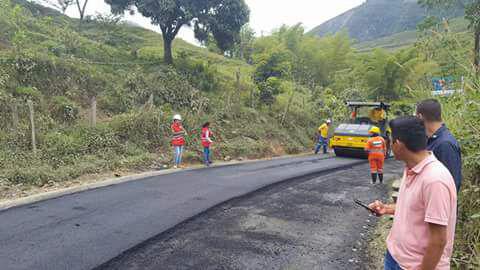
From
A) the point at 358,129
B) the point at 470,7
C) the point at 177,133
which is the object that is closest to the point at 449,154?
the point at 177,133

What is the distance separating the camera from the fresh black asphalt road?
3992 millimetres

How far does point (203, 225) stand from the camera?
5102 mm

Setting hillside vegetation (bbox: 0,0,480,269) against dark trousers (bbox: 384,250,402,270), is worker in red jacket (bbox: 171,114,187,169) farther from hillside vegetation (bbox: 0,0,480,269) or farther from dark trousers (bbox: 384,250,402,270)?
dark trousers (bbox: 384,250,402,270)

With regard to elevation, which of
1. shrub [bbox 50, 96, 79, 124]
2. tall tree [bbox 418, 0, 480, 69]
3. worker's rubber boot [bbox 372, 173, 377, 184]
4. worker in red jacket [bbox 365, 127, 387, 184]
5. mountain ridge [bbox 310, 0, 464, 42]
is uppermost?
mountain ridge [bbox 310, 0, 464, 42]

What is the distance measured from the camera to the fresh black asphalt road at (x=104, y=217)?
13.1 feet

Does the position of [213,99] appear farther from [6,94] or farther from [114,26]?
[114,26]

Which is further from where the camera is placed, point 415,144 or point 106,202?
point 106,202

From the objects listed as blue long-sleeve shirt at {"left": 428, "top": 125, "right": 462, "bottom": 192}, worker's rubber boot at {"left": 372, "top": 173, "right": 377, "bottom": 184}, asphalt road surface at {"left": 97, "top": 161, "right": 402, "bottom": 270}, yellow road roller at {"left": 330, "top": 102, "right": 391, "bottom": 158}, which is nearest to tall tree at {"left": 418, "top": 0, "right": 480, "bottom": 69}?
yellow road roller at {"left": 330, "top": 102, "right": 391, "bottom": 158}

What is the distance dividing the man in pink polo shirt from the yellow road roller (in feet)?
35.4

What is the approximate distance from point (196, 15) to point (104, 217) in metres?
13.8

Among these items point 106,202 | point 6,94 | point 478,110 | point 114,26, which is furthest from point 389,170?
point 114,26

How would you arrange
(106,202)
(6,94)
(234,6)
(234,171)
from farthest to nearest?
(234,6), (6,94), (234,171), (106,202)

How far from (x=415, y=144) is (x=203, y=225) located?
11.7ft

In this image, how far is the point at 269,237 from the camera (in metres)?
4.70
